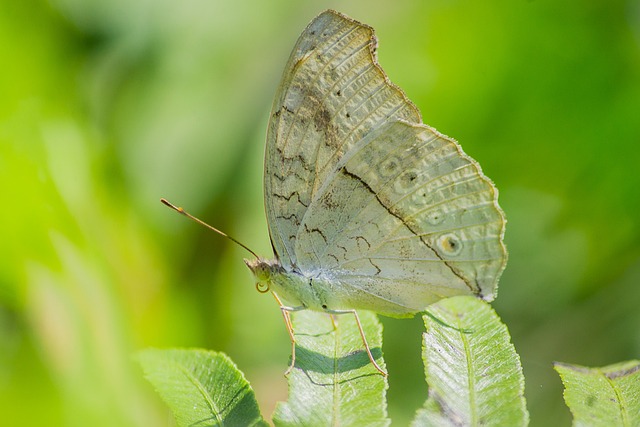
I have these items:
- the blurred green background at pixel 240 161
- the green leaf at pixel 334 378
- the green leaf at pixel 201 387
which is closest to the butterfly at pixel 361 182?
the green leaf at pixel 334 378

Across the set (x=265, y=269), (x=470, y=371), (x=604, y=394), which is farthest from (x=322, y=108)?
(x=604, y=394)

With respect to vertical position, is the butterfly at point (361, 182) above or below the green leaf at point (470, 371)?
above

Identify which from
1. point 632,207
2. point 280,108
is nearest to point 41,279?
point 280,108

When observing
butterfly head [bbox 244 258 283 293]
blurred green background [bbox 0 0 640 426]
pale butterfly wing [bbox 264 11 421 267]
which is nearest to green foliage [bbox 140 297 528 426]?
butterfly head [bbox 244 258 283 293]

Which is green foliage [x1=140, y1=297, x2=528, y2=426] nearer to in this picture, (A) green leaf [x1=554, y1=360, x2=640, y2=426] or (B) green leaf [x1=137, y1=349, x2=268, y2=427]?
(B) green leaf [x1=137, y1=349, x2=268, y2=427]

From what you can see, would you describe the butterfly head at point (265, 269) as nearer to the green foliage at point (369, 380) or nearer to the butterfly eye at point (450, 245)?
the green foliage at point (369, 380)

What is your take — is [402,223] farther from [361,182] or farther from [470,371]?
[470,371]

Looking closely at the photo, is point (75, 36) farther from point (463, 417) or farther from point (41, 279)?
point (463, 417)
